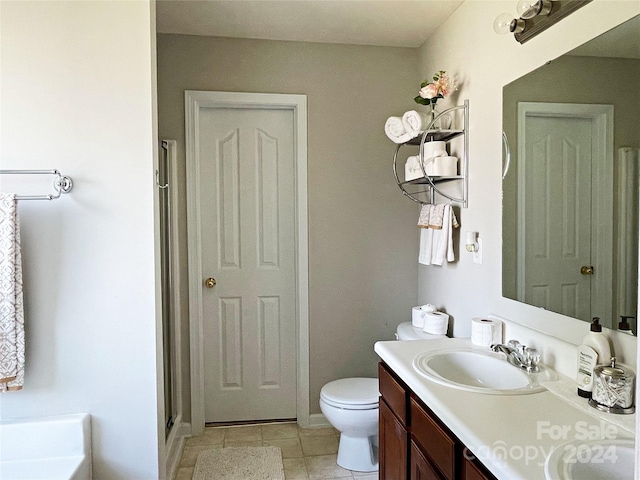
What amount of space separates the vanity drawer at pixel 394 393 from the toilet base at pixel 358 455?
70 cm

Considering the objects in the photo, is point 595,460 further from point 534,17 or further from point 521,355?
point 534,17

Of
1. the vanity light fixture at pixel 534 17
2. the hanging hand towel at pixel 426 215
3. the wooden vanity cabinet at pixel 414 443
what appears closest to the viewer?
the wooden vanity cabinet at pixel 414 443

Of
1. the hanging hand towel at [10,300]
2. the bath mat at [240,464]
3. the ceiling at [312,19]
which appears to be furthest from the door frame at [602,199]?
the hanging hand towel at [10,300]

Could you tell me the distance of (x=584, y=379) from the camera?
4.50 feet

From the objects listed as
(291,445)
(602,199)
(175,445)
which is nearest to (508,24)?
(602,199)

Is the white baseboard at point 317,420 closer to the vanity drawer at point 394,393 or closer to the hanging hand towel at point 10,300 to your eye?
the vanity drawer at point 394,393

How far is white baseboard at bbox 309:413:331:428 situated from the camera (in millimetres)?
2959

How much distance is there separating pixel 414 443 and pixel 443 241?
1.07m

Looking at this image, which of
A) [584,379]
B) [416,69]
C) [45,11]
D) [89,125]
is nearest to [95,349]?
[89,125]

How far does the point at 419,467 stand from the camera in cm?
154

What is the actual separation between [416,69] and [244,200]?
1373mm

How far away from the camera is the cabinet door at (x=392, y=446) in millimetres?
1680

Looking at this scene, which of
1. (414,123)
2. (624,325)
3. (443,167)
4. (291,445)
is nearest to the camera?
(624,325)

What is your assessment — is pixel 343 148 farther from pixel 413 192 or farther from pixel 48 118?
pixel 48 118
